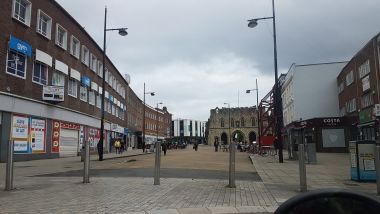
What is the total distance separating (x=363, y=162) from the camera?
14633mm

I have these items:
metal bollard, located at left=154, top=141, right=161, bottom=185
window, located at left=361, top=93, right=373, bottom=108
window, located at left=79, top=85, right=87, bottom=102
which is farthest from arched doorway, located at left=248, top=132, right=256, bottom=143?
metal bollard, located at left=154, top=141, right=161, bottom=185

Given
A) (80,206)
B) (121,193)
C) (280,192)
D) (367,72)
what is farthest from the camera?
(367,72)

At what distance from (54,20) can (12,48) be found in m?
8.10

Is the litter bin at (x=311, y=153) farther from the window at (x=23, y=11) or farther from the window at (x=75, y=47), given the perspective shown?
the window at (x=75, y=47)

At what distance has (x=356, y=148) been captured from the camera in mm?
14789

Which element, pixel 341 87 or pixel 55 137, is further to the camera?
pixel 341 87

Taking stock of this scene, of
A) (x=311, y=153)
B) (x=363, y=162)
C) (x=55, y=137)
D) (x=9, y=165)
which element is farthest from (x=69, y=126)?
(x=363, y=162)

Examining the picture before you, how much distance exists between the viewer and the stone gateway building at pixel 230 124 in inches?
4963

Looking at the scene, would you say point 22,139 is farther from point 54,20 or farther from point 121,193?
point 121,193

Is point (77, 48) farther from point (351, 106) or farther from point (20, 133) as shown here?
point (351, 106)

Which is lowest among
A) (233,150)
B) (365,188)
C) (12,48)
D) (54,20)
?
(365,188)

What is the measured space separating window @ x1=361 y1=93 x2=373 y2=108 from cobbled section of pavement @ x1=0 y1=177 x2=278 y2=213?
28.3m

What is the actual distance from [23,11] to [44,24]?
11.7 ft

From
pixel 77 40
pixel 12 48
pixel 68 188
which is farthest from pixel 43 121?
pixel 68 188
